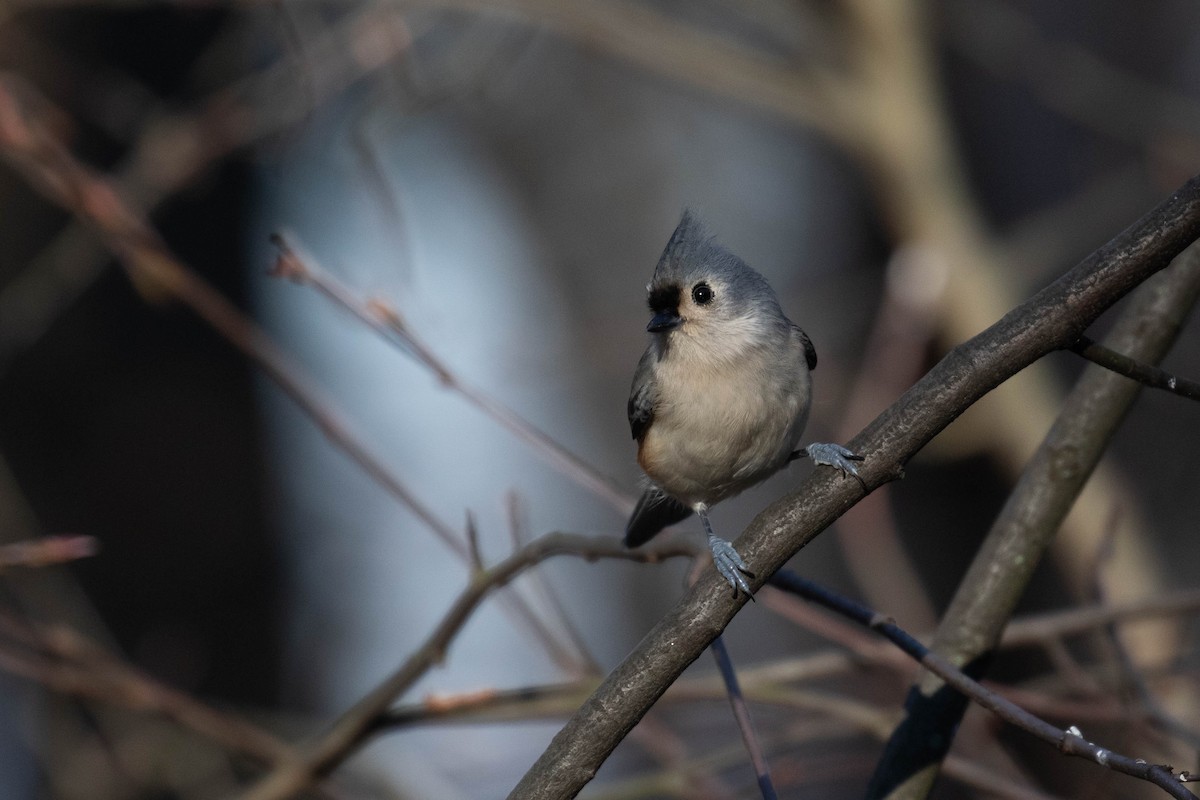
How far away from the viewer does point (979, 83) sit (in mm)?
5113

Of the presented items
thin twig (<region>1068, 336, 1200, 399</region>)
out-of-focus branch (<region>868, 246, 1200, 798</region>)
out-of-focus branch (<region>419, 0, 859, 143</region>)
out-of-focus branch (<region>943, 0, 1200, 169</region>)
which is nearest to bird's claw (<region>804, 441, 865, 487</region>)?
thin twig (<region>1068, 336, 1200, 399</region>)

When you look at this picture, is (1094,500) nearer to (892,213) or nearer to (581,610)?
(892,213)

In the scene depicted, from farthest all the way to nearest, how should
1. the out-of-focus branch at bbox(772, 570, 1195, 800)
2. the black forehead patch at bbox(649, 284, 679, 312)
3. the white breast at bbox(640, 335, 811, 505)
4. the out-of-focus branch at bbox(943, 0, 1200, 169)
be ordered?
1. the out-of-focus branch at bbox(943, 0, 1200, 169)
2. the black forehead patch at bbox(649, 284, 679, 312)
3. the white breast at bbox(640, 335, 811, 505)
4. the out-of-focus branch at bbox(772, 570, 1195, 800)

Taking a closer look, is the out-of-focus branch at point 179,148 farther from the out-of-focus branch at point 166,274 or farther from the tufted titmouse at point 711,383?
the tufted titmouse at point 711,383

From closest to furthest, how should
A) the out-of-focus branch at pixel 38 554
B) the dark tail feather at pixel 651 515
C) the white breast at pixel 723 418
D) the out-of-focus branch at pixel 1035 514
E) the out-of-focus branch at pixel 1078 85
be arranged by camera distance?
the out-of-focus branch at pixel 38 554, the out-of-focus branch at pixel 1035 514, the white breast at pixel 723 418, the dark tail feather at pixel 651 515, the out-of-focus branch at pixel 1078 85

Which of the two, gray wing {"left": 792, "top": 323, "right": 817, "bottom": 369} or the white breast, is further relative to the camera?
gray wing {"left": 792, "top": 323, "right": 817, "bottom": 369}

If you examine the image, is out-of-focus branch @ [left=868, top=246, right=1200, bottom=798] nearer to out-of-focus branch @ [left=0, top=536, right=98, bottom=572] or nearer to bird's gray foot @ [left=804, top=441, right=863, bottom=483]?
bird's gray foot @ [left=804, top=441, right=863, bottom=483]

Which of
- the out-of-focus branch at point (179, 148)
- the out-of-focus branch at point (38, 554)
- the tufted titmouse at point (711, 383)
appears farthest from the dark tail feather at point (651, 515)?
the out-of-focus branch at point (179, 148)

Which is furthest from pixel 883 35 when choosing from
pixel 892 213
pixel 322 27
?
pixel 322 27

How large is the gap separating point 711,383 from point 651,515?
→ 0.35 m

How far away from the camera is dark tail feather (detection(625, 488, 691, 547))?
215 cm

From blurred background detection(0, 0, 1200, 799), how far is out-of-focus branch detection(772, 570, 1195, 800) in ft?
2.46

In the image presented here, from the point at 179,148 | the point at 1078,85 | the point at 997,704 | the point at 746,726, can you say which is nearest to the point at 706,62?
the point at 1078,85

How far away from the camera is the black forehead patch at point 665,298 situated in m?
2.03
